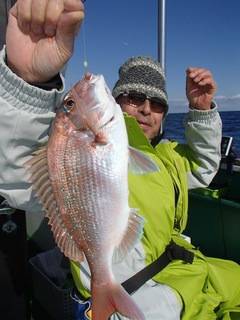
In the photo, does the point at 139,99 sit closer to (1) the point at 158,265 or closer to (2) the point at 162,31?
(1) the point at 158,265

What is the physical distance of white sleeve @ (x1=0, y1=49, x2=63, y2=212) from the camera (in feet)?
5.46

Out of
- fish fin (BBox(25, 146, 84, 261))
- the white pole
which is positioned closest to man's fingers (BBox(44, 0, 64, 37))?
fish fin (BBox(25, 146, 84, 261))

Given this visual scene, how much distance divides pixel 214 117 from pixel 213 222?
1.28m

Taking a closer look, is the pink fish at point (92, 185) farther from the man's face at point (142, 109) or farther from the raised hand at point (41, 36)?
the man's face at point (142, 109)

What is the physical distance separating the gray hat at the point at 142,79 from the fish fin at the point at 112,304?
164 cm

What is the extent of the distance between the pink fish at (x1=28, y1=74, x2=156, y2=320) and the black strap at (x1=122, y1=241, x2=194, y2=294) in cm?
70

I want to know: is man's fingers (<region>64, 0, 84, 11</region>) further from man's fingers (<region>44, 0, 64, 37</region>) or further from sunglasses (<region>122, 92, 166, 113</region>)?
sunglasses (<region>122, 92, 166, 113</region>)

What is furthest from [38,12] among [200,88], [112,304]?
[200,88]

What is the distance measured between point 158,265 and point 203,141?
109 centimetres

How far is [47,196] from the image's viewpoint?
1583 mm

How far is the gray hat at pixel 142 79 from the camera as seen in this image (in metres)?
2.89

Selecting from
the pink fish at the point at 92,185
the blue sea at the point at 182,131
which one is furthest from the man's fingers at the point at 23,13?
the blue sea at the point at 182,131

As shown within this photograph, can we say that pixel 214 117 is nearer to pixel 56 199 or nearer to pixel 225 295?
pixel 225 295

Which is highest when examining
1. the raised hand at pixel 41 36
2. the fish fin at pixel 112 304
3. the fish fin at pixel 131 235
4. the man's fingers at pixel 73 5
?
the man's fingers at pixel 73 5
